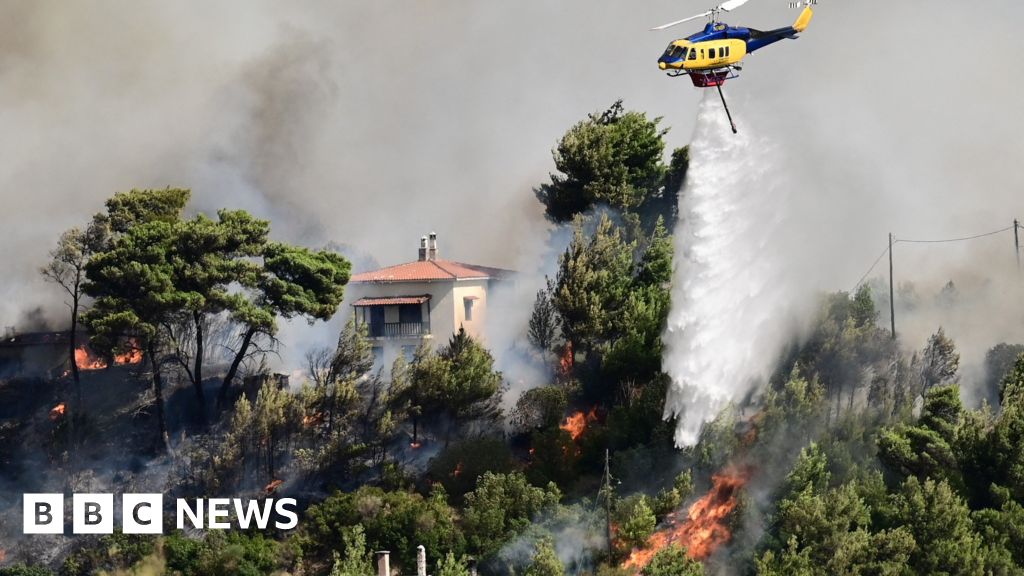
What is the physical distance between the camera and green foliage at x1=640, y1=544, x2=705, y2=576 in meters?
49.6

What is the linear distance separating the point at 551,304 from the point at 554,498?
10816 mm

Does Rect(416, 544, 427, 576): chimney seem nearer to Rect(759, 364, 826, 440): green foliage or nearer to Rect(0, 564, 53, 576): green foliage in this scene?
Rect(759, 364, 826, 440): green foliage

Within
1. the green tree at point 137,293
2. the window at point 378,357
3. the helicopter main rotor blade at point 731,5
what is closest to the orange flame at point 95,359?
the green tree at point 137,293

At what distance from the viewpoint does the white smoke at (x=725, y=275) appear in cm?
5666

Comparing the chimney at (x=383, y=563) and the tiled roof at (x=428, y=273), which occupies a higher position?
the tiled roof at (x=428, y=273)

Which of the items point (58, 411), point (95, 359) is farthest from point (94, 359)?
point (58, 411)

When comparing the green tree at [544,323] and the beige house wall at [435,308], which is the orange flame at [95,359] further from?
the green tree at [544,323]

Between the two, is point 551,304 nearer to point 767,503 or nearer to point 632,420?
point 632,420

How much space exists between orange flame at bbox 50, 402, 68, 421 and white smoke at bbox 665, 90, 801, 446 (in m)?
22.8

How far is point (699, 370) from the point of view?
56844 millimetres

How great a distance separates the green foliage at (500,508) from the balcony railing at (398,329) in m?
13.7

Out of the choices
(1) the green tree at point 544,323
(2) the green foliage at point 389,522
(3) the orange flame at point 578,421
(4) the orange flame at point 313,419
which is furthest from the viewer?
(1) the green tree at point 544,323

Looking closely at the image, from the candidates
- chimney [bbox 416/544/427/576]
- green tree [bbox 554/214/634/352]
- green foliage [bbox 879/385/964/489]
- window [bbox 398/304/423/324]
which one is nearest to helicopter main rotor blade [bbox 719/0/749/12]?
green tree [bbox 554/214/634/352]

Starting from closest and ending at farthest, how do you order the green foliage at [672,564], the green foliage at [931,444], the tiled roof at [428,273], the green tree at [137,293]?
1. the green foliage at [672,564]
2. the green foliage at [931,444]
3. the green tree at [137,293]
4. the tiled roof at [428,273]
